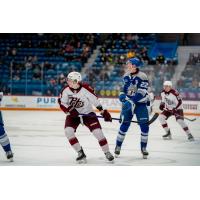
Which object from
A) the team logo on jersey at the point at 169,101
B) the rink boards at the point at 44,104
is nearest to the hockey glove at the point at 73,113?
the team logo on jersey at the point at 169,101

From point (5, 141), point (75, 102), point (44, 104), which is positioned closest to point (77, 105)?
point (75, 102)

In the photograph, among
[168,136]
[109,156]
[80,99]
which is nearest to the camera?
[80,99]

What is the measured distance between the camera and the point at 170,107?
621 cm

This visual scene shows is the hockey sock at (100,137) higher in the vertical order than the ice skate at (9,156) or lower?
higher

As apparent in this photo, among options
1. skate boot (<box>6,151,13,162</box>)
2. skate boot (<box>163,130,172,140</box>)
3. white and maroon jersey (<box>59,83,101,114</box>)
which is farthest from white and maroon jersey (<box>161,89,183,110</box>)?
skate boot (<box>6,151,13,162</box>)

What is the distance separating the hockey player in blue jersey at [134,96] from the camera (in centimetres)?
468

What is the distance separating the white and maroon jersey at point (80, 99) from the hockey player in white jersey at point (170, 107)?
1.82 metres

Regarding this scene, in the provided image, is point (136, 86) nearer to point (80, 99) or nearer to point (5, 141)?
point (80, 99)

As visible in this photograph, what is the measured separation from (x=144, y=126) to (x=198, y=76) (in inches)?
119

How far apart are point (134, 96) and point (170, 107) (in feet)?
5.21

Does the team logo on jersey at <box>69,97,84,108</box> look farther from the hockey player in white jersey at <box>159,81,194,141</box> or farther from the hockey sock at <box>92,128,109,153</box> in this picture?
the hockey player in white jersey at <box>159,81,194,141</box>

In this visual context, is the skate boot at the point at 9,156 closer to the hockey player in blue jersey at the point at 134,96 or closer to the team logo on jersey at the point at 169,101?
the hockey player in blue jersey at the point at 134,96

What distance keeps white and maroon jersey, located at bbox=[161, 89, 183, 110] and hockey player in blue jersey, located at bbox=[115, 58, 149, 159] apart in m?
1.35

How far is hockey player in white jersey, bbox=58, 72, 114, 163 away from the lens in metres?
4.45
